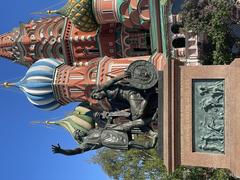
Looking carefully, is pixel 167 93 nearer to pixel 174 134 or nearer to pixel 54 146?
pixel 174 134

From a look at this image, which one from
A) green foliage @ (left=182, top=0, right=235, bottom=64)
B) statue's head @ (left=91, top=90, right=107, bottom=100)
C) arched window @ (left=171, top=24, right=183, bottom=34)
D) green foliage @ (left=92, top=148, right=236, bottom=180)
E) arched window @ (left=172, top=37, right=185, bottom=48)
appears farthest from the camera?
green foliage @ (left=92, top=148, right=236, bottom=180)

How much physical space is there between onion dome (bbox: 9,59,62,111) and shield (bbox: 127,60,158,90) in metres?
17.1

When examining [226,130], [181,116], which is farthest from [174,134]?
[226,130]

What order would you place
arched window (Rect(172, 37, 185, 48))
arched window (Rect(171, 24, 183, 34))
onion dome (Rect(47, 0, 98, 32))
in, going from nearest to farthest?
arched window (Rect(171, 24, 183, 34)) → arched window (Rect(172, 37, 185, 48)) → onion dome (Rect(47, 0, 98, 32))

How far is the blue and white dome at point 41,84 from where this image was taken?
3012 cm

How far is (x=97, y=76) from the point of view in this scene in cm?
2670

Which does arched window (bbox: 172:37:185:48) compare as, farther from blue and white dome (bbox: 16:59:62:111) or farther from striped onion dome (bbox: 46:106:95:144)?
blue and white dome (bbox: 16:59:62:111)

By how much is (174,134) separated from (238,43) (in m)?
12.8

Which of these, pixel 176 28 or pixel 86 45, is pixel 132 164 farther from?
pixel 176 28

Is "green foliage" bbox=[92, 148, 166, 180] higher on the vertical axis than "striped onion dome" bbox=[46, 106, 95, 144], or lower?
lower

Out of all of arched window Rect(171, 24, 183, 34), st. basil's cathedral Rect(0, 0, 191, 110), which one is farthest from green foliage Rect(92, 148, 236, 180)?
arched window Rect(171, 24, 183, 34)

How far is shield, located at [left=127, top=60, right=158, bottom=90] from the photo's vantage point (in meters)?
12.7

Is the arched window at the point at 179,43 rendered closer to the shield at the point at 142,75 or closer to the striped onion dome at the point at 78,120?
the striped onion dome at the point at 78,120

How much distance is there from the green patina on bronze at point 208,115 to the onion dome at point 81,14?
17.1m
